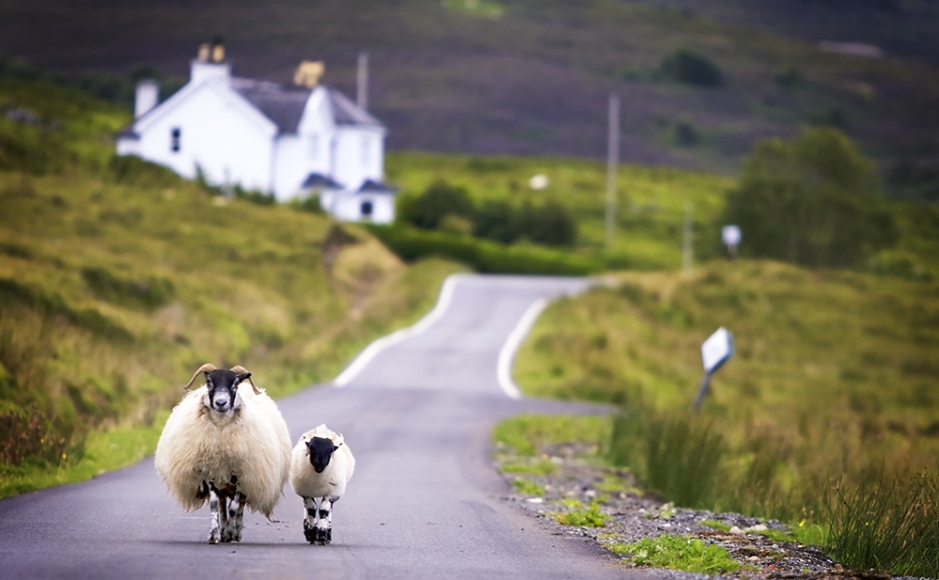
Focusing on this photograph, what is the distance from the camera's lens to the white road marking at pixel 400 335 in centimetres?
3269

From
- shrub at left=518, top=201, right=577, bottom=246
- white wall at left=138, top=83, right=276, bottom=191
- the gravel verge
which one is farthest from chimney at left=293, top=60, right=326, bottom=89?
the gravel verge

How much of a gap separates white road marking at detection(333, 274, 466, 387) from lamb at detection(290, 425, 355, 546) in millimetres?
18701

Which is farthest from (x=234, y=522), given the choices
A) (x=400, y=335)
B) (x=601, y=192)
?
(x=601, y=192)

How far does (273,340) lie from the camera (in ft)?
116

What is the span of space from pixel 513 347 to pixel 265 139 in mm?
34660

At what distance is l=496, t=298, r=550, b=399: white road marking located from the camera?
32.3m

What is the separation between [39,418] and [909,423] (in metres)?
22.9

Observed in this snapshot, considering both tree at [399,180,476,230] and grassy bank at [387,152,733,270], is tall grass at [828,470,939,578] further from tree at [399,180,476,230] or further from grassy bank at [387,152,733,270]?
grassy bank at [387,152,733,270]

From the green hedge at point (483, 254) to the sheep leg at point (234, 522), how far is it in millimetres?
52845

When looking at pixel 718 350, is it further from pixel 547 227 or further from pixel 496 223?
pixel 547 227

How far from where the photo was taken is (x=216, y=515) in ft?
36.5

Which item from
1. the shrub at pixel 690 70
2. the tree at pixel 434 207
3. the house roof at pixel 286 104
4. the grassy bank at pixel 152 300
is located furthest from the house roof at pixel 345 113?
the shrub at pixel 690 70

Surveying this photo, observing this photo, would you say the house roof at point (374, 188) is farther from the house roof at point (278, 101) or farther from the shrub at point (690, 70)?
the shrub at point (690, 70)

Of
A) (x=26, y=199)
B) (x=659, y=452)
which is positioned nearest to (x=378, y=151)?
(x=26, y=199)
